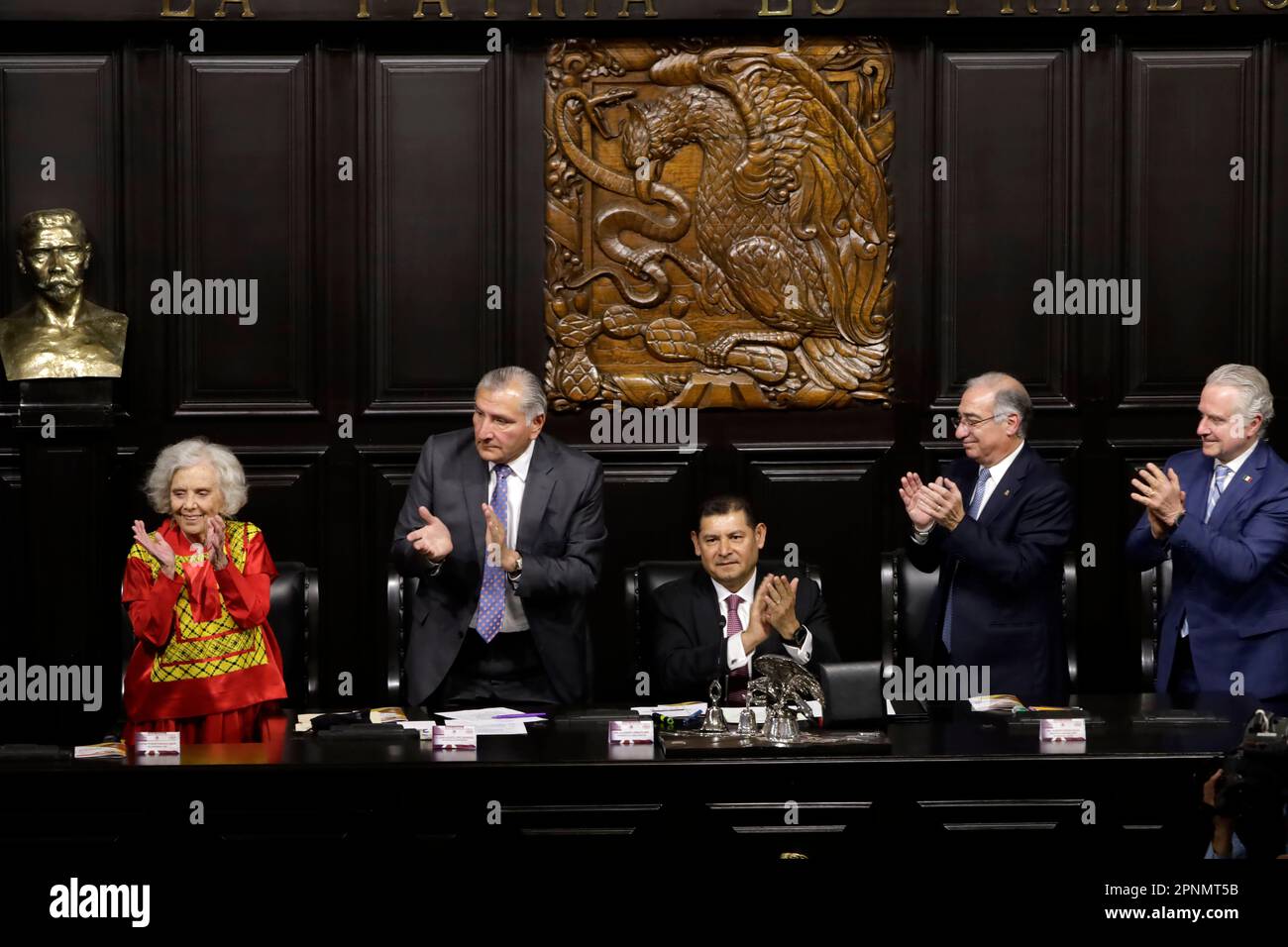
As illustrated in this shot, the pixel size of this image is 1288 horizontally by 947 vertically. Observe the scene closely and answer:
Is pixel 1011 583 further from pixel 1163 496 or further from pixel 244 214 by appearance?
pixel 244 214

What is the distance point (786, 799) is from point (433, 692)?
4.92 ft

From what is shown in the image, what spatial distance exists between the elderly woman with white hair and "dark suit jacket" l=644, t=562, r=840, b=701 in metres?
1.09

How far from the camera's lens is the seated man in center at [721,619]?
474 cm

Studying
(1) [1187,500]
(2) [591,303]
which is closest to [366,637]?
(2) [591,303]

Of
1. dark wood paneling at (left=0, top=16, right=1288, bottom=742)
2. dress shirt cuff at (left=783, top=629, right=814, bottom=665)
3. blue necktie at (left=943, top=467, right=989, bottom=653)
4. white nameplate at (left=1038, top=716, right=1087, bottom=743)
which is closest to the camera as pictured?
white nameplate at (left=1038, top=716, right=1087, bottom=743)

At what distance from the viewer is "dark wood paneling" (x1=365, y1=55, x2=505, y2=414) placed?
6.81m

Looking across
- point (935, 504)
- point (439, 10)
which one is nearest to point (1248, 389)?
point (935, 504)

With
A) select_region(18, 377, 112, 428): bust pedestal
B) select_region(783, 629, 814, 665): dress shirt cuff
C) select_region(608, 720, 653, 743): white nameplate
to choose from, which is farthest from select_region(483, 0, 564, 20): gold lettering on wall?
select_region(608, 720, 653, 743): white nameplate

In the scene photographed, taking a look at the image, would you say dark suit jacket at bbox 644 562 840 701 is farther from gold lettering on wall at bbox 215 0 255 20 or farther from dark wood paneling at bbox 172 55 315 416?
gold lettering on wall at bbox 215 0 255 20

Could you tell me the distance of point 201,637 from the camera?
186 inches

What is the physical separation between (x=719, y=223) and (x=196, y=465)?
2.73 metres

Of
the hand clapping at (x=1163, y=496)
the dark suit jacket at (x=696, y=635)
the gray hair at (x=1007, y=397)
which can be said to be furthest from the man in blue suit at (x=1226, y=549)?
the dark suit jacket at (x=696, y=635)

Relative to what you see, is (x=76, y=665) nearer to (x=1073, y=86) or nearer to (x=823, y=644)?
(x=823, y=644)
